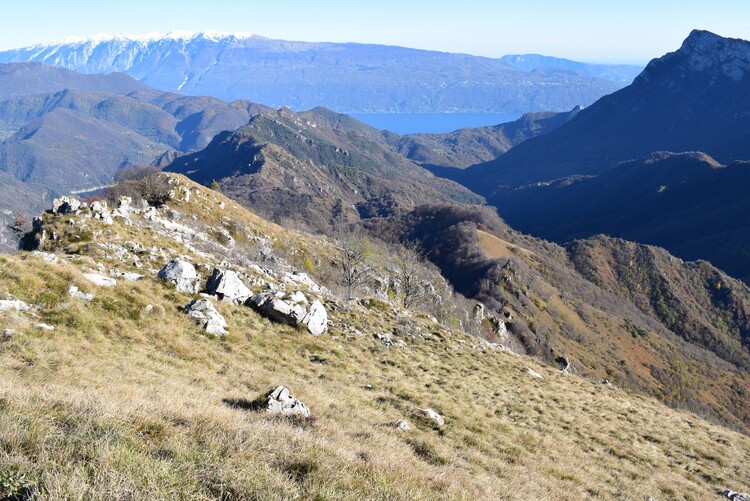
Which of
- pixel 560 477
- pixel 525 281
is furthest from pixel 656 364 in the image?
pixel 560 477

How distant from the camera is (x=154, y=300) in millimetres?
17125

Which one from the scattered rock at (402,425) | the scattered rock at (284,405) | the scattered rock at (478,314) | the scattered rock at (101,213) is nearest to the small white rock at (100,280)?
the scattered rock at (284,405)

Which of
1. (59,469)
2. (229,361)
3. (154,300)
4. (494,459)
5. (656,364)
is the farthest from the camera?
(656,364)

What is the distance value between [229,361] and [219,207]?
197 ft

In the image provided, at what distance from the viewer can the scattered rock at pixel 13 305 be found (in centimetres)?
1285

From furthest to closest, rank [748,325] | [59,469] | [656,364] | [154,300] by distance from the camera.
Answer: [748,325] → [656,364] → [154,300] → [59,469]

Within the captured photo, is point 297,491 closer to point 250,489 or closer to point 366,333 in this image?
point 250,489

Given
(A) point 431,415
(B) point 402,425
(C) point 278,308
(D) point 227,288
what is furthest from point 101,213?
(B) point 402,425

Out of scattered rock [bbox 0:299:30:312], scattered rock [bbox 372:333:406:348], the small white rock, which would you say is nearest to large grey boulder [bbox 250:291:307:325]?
scattered rock [bbox 372:333:406:348]

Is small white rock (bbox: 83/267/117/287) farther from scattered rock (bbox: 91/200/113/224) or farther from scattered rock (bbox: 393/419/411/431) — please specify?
scattered rock (bbox: 91/200/113/224)

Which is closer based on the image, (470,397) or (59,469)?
(59,469)

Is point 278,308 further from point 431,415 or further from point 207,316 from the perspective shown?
point 431,415

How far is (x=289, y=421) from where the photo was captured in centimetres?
998

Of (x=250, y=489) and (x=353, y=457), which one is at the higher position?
(x=250, y=489)
